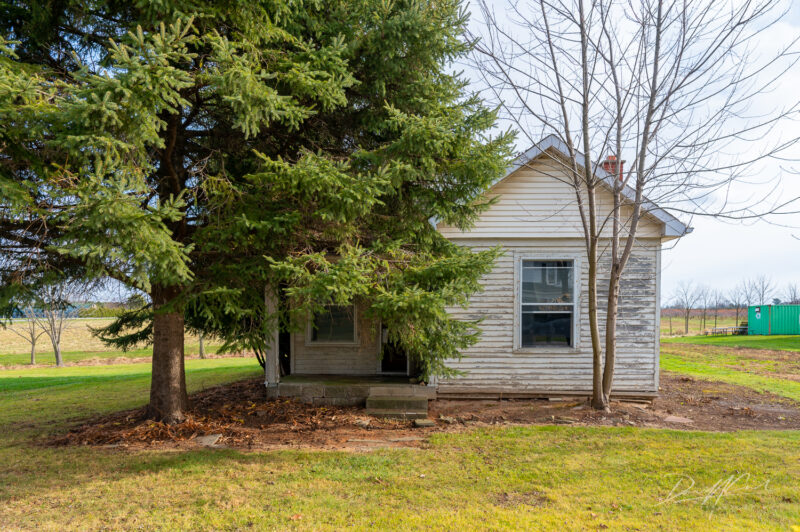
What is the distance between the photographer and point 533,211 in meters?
9.08

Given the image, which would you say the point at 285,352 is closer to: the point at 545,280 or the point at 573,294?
the point at 545,280

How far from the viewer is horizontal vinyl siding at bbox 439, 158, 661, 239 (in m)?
9.05

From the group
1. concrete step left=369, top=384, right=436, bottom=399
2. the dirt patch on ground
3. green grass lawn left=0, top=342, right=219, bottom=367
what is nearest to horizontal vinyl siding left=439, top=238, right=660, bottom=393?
the dirt patch on ground

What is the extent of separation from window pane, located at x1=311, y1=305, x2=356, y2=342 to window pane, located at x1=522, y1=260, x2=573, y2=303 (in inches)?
140

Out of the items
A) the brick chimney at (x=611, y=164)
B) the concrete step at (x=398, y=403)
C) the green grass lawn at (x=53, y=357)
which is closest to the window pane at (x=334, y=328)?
the concrete step at (x=398, y=403)

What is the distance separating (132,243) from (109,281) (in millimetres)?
3606

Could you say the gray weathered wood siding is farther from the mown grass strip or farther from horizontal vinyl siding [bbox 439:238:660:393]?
the mown grass strip

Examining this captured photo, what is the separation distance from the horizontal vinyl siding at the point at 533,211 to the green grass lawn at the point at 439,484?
3649 mm

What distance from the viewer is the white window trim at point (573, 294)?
905cm

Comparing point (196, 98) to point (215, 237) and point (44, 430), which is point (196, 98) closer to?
point (215, 237)

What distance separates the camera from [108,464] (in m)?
5.71

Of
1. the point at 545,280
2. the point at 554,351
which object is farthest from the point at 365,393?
the point at 545,280

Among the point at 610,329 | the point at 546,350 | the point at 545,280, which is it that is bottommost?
the point at 546,350

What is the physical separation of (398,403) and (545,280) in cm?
363
